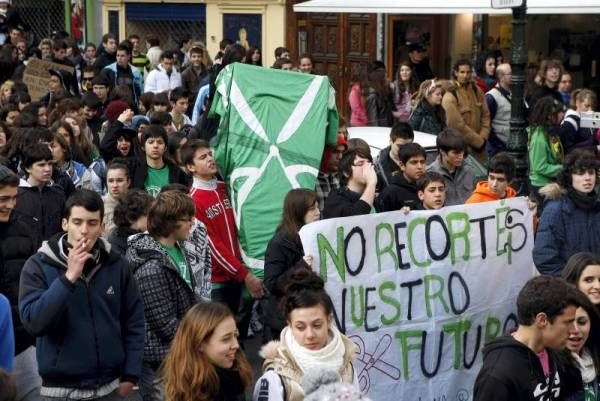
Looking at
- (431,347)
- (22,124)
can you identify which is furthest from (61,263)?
(22,124)

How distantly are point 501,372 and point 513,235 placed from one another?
119 inches

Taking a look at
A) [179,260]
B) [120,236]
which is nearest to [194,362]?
[179,260]

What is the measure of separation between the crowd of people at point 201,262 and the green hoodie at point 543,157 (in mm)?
13

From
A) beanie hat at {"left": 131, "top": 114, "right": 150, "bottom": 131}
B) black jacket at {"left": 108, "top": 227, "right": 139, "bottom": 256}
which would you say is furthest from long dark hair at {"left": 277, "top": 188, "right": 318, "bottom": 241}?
beanie hat at {"left": 131, "top": 114, "right": 150, "bottom": 131}

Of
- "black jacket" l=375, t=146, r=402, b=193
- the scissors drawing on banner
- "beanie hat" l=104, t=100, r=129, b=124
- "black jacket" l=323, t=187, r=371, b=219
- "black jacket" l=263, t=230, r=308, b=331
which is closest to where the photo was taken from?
the scissors drawing on banner

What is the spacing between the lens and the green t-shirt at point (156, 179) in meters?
9.82

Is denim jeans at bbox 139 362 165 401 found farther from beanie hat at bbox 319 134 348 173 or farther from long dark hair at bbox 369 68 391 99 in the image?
long dark hair at bbox 369 68 391 99

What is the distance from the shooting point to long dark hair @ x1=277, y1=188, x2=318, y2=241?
766 cm

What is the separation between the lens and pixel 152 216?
23.1 ft

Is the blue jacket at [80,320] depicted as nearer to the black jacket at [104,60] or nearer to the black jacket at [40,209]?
the black jacket at [40,209]

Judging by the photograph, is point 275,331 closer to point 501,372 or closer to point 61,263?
point 61,263

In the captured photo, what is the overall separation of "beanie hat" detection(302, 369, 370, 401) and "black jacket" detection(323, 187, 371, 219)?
→ 136 inches

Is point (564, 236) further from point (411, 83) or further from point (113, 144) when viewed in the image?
point (411, 83)

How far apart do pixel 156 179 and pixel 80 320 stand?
153 inches
